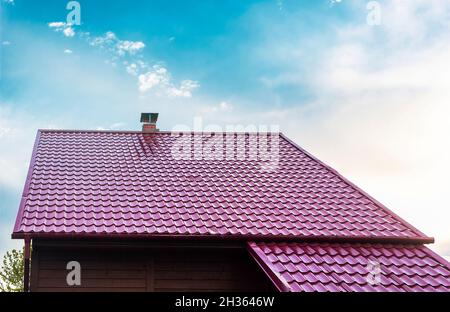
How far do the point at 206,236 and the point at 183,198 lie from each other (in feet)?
4.74

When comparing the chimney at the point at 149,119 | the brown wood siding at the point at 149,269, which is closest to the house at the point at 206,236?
the brown wood siding at the point at 149,269

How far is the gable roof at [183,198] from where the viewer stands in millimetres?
8906

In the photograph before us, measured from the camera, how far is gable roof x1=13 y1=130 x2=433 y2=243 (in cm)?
891

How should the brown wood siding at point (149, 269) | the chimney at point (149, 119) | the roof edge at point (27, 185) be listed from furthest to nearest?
the chimney at point (149, 119) → the brown wood siding at point (149, 269) → the roof edge at point (27, 185)

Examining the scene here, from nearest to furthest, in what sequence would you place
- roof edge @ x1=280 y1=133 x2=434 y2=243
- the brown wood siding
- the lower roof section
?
the lower roof section → the brown wood siding → roof edge @ x1=280 y1=133 x2=434 y2=243

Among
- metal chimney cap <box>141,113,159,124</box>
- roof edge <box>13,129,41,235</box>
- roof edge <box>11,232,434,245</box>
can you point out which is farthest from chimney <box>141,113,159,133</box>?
roof edge <box>11,232,434,245</box>

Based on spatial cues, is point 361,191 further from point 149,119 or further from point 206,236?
point 149,119

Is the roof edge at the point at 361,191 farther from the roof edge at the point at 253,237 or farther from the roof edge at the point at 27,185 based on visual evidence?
the roof edge at the point at 27,185

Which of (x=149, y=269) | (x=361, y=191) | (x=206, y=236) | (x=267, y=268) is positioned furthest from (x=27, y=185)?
(x=361, y=191)

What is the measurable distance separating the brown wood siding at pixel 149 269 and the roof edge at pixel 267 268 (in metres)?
0.47

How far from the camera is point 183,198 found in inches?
393

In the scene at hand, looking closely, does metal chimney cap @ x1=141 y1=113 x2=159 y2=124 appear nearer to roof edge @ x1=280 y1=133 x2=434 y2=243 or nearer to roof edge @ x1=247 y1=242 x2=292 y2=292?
roof edge @ x1=280 y1=133 x2=434 y2=243

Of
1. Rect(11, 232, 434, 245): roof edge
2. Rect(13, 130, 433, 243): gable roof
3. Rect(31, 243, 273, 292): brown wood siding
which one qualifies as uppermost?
Rect(13, 130, 433, 243): gable roof
